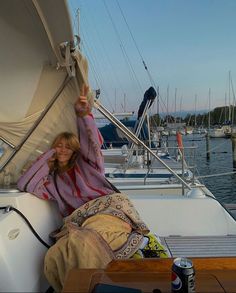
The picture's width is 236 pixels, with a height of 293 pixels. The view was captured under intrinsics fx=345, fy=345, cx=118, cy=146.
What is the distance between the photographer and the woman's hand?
9.16 ft

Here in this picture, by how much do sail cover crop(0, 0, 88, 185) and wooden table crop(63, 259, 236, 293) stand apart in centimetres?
151

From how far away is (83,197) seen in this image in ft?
9.70

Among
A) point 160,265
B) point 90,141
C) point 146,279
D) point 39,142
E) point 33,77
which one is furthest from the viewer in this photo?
point 39,142

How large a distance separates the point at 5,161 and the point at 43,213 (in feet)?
2.03

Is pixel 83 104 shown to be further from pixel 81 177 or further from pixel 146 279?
pixel 146 279

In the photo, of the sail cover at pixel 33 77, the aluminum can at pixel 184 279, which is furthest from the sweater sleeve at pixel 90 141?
the aluminum can at pixel 184 279

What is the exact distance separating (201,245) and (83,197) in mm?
1253

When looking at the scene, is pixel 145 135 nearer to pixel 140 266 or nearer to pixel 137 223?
pixel 137 223

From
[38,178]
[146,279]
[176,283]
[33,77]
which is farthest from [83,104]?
[176,283]

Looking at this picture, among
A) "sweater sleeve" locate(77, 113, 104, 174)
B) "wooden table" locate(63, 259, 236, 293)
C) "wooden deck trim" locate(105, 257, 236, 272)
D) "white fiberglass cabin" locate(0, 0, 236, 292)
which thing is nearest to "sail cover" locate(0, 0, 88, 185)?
"white fiberglass cabin" locate(0, 0, 236, 292)

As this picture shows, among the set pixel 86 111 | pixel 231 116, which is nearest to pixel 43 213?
pixel 86 111

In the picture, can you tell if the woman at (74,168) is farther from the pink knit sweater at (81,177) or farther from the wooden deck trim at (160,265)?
the wooden deck trim at (160,265)

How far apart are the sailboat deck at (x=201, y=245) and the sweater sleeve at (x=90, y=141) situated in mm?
1040

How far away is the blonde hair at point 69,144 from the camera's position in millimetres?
2920
